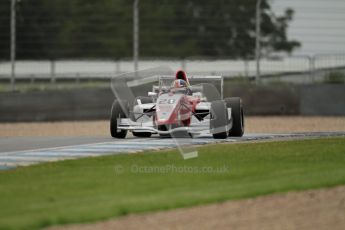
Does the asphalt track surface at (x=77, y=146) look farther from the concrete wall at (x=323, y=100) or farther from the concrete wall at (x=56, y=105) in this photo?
the concrete wall at (x=323, y=100)

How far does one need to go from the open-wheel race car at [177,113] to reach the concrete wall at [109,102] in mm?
6672

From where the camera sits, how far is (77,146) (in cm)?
1344

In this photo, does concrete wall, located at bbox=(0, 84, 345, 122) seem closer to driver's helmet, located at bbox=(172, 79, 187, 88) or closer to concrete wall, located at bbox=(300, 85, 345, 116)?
concrete wall, located at bbox=(300, 85, 345, 116)

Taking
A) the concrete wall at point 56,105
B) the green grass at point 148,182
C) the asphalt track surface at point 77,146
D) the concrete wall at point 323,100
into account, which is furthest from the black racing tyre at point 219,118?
the concrete wall at point 323,100

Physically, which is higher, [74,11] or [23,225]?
[74,11]

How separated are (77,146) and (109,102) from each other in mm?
8437

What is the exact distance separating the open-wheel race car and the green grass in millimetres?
1344

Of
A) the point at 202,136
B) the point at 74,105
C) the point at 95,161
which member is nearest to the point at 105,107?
the point at 74,105

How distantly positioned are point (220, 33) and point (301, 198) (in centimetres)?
1479

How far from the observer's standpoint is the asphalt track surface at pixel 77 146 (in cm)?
1189

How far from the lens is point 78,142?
14180mm

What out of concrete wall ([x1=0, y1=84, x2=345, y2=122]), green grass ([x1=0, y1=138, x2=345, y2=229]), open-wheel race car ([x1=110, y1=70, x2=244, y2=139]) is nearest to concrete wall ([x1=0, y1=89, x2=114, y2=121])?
concrete wall ([x1=0, y1=84, x2=345, y2=122])

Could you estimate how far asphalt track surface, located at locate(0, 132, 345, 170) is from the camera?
11.9 metres

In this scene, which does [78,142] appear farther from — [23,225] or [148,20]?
[148,20]
